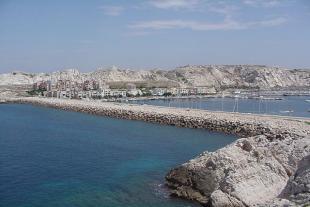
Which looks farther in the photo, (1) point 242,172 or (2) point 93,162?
(2) point 93,162

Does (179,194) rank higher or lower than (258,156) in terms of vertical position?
lower

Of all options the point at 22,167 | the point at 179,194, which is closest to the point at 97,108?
the point at 22,167

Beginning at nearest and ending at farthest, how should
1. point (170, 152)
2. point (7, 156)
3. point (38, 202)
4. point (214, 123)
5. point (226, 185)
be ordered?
point (226, 185) → point (38, 202) → point (7, 156) → point (170, 152) → point (214, 123)

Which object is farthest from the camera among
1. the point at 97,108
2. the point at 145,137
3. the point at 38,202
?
the point at 97,108

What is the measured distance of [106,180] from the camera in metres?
24.7

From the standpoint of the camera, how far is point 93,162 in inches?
1191

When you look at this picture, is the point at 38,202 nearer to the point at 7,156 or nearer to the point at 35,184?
the point at 35,184

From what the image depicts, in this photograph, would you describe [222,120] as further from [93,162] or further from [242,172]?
[242,172]

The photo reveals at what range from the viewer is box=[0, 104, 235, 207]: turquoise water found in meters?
21.3

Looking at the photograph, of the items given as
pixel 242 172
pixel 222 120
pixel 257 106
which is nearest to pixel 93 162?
pixel 242 172

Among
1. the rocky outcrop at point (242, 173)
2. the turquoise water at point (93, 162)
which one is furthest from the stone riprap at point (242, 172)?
the turquoise water at point (93, 162)

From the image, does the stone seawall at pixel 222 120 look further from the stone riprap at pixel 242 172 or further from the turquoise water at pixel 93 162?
the stone riprap at pixel 242 172

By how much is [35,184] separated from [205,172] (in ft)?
29.1

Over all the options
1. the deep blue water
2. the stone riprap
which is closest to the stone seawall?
the stone riprap
